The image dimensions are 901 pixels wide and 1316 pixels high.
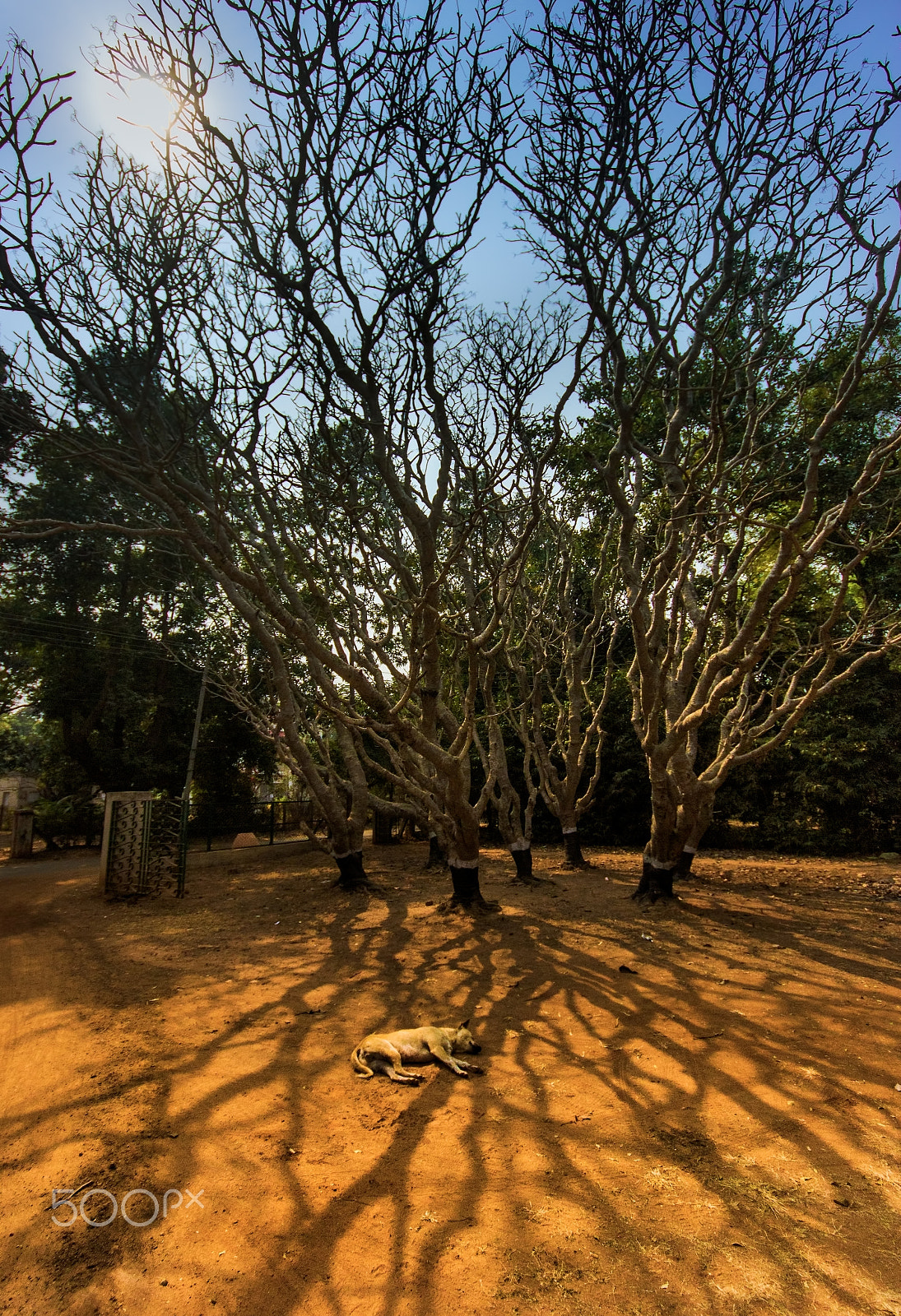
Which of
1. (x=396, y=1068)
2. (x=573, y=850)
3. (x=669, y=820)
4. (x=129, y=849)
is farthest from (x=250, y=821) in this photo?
(x=396, y=1068)

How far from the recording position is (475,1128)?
10.9 ft

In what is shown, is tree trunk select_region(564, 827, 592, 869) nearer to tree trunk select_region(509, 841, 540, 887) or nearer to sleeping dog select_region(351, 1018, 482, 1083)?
tree trunk select_region(509, 841, 540, 887)

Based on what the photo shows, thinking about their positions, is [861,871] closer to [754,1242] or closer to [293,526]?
[754,1242]

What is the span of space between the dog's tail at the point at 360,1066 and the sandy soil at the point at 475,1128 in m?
0.08

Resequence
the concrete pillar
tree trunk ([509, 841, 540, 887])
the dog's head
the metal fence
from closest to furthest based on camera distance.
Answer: the dog's head → tree trunk ([509, 841, 540, 887]) → the concrete pillar → the metal fence

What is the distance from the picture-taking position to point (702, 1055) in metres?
4.07

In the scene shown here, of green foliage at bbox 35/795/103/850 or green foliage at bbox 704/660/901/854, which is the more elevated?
green foliage at bbox 704/660/901/854

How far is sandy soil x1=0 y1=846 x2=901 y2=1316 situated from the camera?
2287 millimetres

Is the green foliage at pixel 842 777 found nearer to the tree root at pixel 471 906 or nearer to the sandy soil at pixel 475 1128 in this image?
the sandy soil at pixel 475 1128

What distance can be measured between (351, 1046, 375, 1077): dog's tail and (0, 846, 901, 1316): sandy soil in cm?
8

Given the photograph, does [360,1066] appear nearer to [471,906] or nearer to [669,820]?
[471,906]

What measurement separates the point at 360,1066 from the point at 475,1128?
101 centimetres

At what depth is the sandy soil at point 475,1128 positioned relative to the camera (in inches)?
90.0

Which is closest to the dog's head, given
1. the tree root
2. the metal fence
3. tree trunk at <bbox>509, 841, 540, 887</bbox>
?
the tree root
